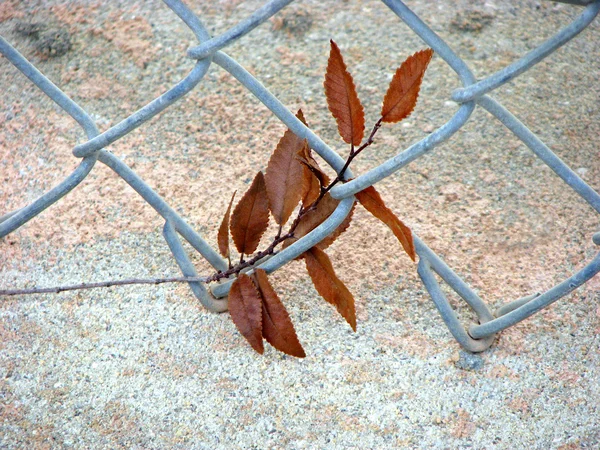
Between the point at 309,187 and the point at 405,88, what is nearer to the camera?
the point at 405,88

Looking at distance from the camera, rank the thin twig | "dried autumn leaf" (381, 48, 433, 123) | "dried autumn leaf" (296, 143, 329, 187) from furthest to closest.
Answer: the thin twig, "dried autumn leaf" (296, 143, 329, 187), "dried autumn leaf" (381, 48, 433, 123)

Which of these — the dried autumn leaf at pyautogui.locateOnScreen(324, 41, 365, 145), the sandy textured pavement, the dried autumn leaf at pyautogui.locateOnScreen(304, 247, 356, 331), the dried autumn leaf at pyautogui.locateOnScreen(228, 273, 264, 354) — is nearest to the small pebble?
the sandy textured pavement

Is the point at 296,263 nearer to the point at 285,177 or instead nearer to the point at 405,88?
the point at 285,177

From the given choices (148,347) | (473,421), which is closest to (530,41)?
(473,421)

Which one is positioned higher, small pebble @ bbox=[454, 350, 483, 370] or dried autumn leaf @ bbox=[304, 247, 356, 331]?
dried autumn leaf @ bbox=[304, 247, 356, 331]

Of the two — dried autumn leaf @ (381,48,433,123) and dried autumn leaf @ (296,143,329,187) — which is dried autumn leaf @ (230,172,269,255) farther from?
dried autumn leaf @ (381,48,433,123)

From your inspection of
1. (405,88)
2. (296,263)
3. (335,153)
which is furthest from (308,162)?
(296,263)
